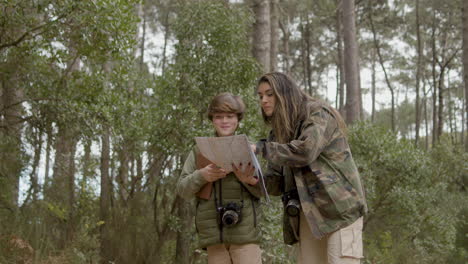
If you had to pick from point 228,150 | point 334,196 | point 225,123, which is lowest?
point 334,196

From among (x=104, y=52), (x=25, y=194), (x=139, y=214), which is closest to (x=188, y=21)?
(x=104, y=52)

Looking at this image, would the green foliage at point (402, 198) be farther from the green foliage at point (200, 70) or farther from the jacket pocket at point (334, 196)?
the jacket pocket at point (334, 196)

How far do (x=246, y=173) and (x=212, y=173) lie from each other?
A: 9.5 inches

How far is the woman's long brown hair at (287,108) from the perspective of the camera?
8.96 feet

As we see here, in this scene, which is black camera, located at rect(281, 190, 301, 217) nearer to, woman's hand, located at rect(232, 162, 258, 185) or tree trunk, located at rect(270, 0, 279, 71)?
woman's hand, located at rect(232, 162, 258, 185)

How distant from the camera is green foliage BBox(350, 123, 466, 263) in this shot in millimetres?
8664

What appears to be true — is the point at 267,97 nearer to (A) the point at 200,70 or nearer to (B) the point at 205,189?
(B) the point at 205,189

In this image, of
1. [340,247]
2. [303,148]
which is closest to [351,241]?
[340,247]

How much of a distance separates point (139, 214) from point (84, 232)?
1141 mm

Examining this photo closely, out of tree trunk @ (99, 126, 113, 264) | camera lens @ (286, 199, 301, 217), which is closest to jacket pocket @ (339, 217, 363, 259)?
camera lens @ (286, 199, 301, 217)

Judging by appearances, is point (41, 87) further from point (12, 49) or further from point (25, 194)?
point (25, 194)

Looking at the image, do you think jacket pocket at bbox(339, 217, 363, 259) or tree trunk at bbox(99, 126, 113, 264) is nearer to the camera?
jacket pocket at bbox(339, 217, 363, 259)

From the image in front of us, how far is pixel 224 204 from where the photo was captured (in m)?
3.08

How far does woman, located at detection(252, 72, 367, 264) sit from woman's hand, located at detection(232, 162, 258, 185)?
0.36ft
